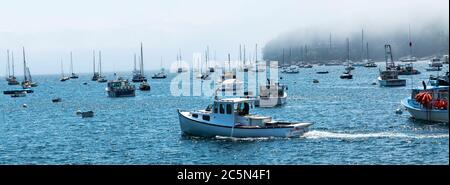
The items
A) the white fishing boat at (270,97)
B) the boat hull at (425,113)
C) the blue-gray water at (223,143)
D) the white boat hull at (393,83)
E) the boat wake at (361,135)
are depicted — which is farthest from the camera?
the white boat hull at (393,83)

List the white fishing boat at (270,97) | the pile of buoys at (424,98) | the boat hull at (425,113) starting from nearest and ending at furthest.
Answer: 1. the boat hull at (425,113)
2. the pile of buoys at (424,98)
3. the white fishing boat at (270,97)

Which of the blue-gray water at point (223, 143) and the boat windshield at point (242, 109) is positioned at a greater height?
the boat windshield at point (242, 109)

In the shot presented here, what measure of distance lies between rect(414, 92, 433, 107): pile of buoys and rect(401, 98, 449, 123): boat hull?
2.06 feet

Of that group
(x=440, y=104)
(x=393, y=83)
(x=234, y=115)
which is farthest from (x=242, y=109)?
(x=393, y=83)

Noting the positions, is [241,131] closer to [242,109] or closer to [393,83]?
[242,109]

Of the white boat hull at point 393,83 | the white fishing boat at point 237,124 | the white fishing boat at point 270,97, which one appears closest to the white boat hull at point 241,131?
the white fishing boat at point 237,124

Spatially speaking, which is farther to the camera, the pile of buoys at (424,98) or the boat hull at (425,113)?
the pile of buoys at (424,98)

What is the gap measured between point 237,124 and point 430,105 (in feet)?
69.3

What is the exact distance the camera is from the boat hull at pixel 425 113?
60.9m

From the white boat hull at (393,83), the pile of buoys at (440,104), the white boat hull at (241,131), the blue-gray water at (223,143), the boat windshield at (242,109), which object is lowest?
the blue-gray water at (223,143)

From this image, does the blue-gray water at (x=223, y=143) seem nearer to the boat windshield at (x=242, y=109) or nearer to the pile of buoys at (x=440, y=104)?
the boat windshield at (x=242, y=109)

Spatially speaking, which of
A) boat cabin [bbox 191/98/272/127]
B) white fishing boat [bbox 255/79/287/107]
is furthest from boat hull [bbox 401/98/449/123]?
white fishing boat [bbox 255/79/287/107]

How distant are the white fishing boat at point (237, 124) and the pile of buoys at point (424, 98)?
1656 centimetres
